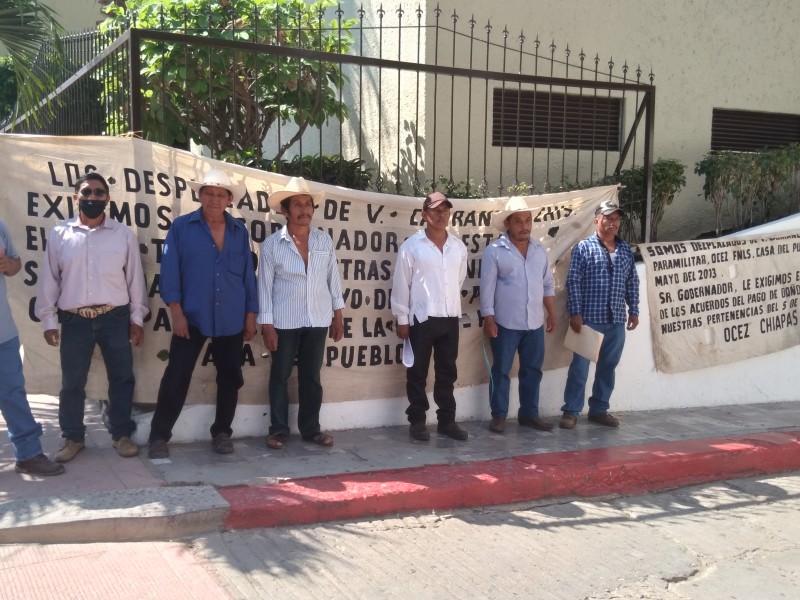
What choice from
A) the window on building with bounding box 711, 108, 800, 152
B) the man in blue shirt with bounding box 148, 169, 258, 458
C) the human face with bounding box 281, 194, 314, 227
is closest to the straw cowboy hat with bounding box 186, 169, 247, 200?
the man in blue shirt with bounding box 148, 169, 258, 458

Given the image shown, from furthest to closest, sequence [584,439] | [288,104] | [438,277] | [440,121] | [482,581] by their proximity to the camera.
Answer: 1. [440,121]
2. [288,104]
3. [584,439]
4. [438,277]
5. [482,581]

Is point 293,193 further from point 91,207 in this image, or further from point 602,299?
point 602,299

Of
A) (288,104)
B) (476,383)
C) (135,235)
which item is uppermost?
(288,104)

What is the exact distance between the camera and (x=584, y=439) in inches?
259

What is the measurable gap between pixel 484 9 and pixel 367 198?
12.0 feet

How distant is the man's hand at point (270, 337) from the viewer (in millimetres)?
5559

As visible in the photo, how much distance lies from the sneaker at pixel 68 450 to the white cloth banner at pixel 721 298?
16.2ft

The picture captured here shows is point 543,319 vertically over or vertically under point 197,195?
under

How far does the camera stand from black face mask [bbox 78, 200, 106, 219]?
494 cm

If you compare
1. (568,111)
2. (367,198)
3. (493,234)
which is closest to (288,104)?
(367,198)

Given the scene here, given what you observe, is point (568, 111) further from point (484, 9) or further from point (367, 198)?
point (367, 198)

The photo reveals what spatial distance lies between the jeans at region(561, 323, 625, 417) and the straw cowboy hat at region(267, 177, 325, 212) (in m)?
2.51

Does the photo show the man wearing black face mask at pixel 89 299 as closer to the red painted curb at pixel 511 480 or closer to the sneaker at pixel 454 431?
the red painted curb at pixel 511 480

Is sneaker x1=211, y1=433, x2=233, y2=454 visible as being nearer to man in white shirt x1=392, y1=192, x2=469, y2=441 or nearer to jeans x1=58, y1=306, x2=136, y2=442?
jeans x1=58, y1=306, x2=136, y2=442
